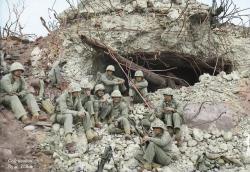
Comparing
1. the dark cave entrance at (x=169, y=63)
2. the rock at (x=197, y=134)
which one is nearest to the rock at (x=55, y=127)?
the rock at (x=197, y=134)

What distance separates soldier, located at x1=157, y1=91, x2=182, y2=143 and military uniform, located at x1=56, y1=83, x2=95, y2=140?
1.57 metres

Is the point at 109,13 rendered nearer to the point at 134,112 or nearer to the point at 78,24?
the point at 78,24

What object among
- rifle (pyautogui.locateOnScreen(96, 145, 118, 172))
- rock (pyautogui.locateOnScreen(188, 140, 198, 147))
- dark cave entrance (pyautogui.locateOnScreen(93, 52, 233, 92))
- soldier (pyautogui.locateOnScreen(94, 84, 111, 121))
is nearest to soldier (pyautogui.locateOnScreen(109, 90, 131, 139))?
soldier (pyautogui.locateOnScreen(94, 84, 111, 121))

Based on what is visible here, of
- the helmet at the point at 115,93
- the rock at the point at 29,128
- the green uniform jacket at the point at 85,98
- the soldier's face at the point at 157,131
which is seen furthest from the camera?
the helmet at the point at 115,93

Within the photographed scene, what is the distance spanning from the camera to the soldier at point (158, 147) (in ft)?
35.8

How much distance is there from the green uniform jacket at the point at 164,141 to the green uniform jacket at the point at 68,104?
66.2 inches

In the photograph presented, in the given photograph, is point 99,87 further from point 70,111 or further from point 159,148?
point 159,148

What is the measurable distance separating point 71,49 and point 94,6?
5.00 ft

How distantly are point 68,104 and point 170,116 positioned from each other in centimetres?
212

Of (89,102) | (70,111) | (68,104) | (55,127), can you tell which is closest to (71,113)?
(70,111)

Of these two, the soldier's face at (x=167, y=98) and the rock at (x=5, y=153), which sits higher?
the soldier's face at (x=167, y=98)

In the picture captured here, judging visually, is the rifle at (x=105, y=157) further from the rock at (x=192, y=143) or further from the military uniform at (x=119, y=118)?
the rock at (x=192, y=143)

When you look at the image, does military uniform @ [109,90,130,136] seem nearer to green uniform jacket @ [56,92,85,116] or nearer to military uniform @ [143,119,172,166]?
green uniform jacket @ [56,92,85,116]

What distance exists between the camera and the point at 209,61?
15633 mm
